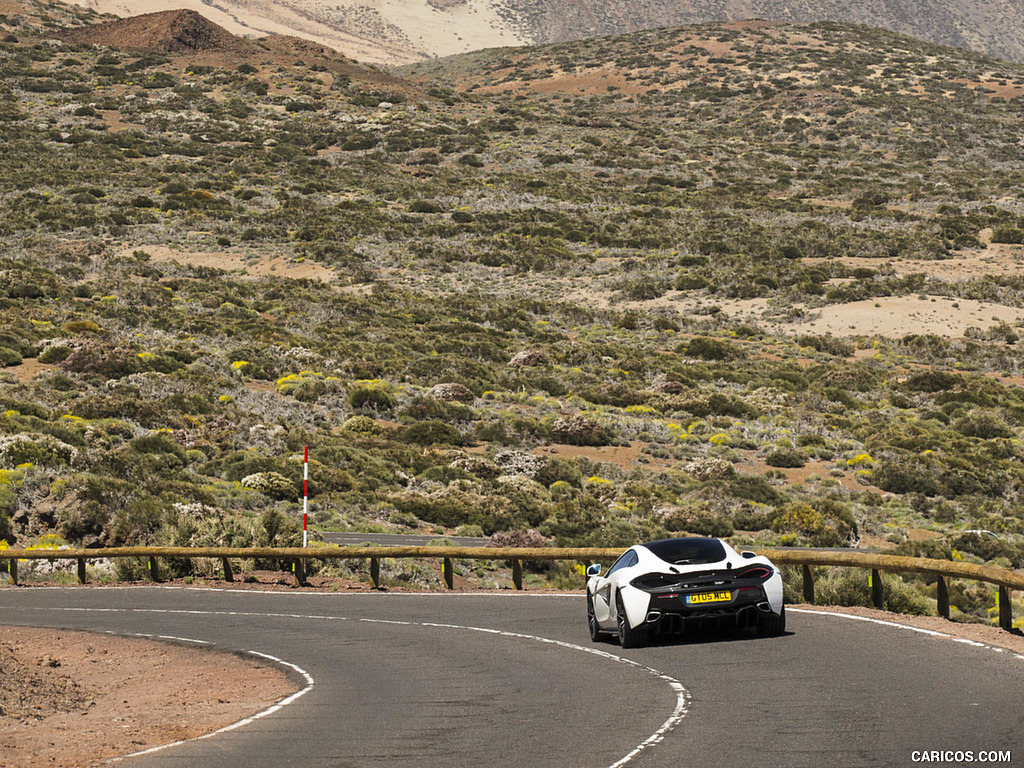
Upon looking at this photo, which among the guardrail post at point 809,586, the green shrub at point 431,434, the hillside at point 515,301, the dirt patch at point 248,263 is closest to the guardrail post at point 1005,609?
the hillside at point 515,301

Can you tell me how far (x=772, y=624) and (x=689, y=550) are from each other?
4.43ft

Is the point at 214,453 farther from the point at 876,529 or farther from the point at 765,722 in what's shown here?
the point at 765,722

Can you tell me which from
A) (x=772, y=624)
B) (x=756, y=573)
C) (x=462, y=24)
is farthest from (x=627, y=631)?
(x=462, y=24)

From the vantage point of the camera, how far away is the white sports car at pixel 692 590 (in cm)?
1192

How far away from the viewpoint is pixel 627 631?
12328 millimetres

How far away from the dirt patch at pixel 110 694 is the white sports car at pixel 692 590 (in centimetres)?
371

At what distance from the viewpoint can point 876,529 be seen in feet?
90.5

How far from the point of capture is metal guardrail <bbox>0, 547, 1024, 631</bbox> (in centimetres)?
1265

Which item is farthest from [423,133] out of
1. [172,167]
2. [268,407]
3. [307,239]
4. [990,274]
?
[268,407]

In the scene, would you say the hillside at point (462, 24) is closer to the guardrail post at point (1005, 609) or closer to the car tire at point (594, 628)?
the car tire at point (594, 628)

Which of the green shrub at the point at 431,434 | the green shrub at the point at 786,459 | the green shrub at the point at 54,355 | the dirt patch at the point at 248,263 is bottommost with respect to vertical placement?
the green shrub at the point at 786,459

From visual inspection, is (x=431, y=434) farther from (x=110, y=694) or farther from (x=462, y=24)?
(x=462, y=24)

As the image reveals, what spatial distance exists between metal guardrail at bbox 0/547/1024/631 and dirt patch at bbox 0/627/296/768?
18.7 ft

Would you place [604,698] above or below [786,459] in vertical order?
below
